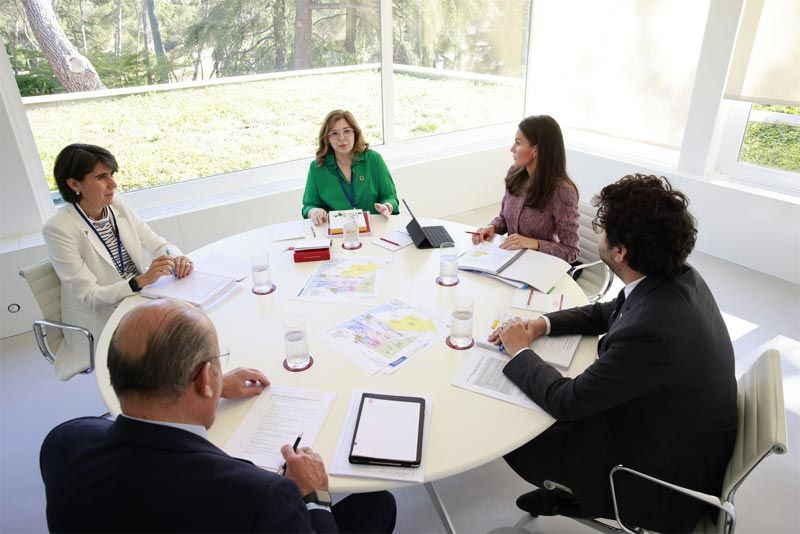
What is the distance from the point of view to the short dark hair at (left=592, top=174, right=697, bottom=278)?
1495 millimetres

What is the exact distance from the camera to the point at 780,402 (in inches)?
55.2

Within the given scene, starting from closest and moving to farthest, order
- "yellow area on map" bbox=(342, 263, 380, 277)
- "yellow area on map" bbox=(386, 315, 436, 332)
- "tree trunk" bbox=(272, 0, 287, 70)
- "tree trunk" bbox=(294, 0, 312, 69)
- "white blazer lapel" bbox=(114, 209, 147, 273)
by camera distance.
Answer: "yellow area on map" bbox=(386, 315, 436, 332) → "yellow area on map" bbox=(342, 263, 380, 277) → "white blazer lapel" bbox=(114, 209, 147, 273) → "tree trunk" bbox=(272, 0, 287, 70) → "tree trunk" bbox=(294, 0, 312, 69)

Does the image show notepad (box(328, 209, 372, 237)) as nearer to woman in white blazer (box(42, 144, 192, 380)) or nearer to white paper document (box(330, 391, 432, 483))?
woman in white blazer (box(42, 144, 192, 380))

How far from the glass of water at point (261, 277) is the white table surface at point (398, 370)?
4 cm

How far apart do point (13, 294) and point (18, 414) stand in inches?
37.9

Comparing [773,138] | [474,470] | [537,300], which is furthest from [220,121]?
[773,138]

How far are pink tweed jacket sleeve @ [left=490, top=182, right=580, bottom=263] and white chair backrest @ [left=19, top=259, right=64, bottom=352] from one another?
2.26m

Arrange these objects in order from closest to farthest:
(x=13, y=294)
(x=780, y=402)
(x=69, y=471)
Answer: (x=69, y=471) < (x=780, y=402) < (x=13, y=294)

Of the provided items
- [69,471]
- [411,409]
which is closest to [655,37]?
[411,409]

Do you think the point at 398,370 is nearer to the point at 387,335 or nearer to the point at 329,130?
the point at 387,335

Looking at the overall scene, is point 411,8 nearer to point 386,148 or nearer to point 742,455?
point 386,148

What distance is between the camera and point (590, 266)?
2871mm

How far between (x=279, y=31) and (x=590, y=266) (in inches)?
116

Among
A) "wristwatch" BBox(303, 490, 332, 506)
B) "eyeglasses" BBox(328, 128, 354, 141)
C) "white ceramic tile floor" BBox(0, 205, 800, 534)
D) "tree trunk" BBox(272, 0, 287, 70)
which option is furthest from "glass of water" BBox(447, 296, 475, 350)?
"tree trunk" BBox(272, 0, 287, 70)
